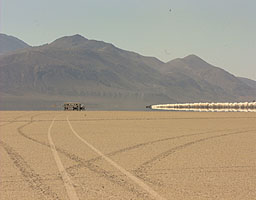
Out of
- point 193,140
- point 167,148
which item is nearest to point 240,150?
point 167,148

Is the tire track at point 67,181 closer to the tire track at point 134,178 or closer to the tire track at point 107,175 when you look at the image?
the tire track at point 107,175

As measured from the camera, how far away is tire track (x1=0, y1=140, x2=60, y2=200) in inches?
283

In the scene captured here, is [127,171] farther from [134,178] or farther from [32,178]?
[32,178]

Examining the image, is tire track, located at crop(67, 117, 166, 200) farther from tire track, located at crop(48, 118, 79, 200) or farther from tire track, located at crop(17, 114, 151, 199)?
tire track, located at crop(48, 118, 79, 200)

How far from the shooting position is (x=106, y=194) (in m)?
7.23

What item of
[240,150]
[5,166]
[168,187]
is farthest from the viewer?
[240,150]

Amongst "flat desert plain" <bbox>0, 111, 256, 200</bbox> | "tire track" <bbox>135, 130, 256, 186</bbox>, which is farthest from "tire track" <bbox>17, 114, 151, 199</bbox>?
"tire track" <bbox>135, 130, 256, 186</bbox>

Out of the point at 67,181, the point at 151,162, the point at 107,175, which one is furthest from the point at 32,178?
the point at 151,162

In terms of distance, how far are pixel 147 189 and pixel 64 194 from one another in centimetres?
129

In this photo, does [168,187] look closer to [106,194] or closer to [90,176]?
[106,194]

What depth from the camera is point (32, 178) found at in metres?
8.63

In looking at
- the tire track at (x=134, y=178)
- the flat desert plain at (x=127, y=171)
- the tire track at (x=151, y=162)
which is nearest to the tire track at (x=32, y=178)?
the flat desert plain at (x=127, y=171)

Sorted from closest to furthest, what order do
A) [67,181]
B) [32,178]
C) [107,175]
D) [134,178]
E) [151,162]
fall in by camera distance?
[67,181]
[134,178]
[32,178]
[107,175]
[151,162]

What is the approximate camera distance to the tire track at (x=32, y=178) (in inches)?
283
